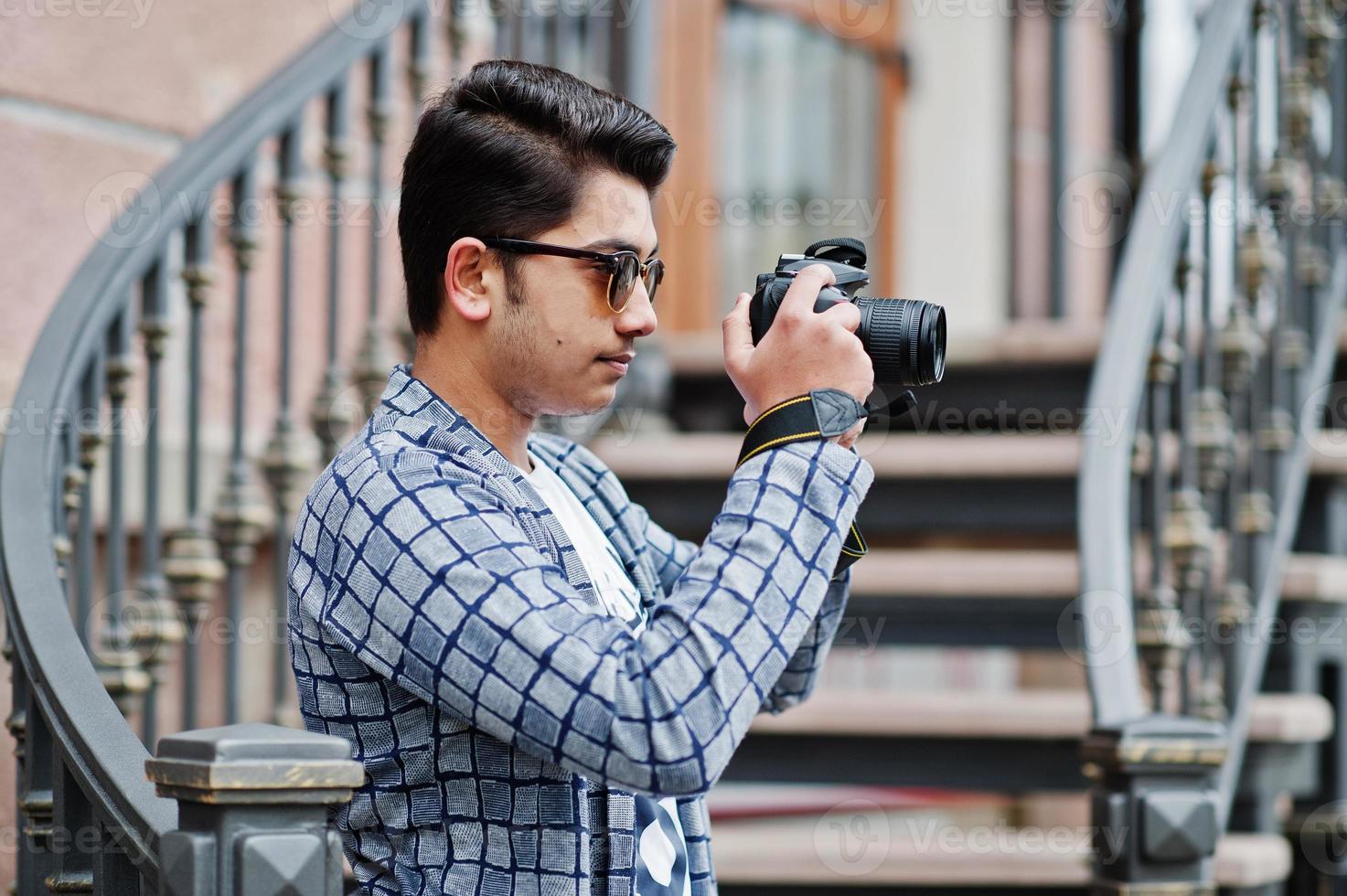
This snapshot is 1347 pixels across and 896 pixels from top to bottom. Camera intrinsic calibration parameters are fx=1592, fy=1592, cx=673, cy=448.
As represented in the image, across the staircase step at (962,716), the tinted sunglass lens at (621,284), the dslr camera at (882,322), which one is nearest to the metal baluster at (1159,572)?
the staircase step at (962,716)

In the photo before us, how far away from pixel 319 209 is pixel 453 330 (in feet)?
7.01

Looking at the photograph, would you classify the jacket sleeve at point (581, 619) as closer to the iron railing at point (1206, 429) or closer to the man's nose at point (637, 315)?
the man's nose at point (637, 315)

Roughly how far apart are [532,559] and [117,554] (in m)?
1.30

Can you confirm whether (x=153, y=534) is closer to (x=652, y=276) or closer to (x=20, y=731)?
(x=20, y=731)

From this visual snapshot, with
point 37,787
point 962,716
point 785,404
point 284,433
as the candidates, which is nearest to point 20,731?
point 37,787

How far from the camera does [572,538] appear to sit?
59.2 inches

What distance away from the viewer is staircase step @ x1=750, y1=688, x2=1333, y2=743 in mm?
2879

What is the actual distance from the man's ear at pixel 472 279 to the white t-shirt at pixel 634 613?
172 millimetres

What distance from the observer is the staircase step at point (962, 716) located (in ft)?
9.45

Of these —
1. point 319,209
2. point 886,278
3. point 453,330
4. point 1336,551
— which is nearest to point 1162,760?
point 453,330

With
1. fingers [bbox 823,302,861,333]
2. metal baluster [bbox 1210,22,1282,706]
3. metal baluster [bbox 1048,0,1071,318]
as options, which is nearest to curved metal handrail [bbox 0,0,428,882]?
fingers [bbox 823,302,861,333]

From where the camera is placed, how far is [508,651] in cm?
125

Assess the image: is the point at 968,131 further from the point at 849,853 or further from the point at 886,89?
the point at 849,853

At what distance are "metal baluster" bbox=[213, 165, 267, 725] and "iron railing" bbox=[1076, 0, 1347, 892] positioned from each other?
53.0 inches
